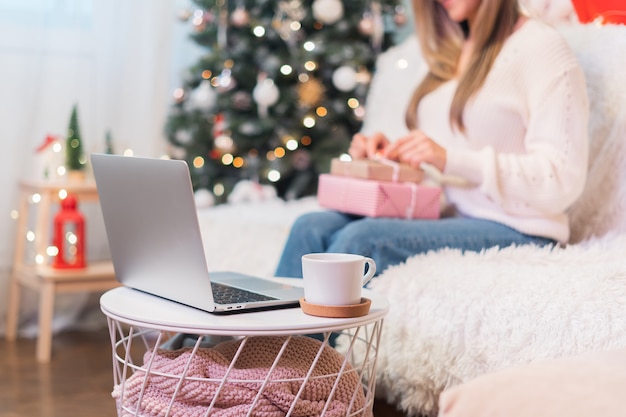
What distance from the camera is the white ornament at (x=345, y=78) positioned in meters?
2.74

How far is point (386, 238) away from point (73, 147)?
136cm

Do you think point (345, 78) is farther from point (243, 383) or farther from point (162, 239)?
point (243, 383)

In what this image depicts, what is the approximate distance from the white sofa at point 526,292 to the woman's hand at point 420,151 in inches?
9.0

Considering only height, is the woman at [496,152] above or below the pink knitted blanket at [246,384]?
above

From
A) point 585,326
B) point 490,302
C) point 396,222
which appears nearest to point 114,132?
point 396,222

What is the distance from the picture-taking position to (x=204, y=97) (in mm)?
2764

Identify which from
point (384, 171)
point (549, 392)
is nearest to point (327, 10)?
point (384, 171)

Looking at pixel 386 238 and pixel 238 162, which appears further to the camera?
pixel 238 162

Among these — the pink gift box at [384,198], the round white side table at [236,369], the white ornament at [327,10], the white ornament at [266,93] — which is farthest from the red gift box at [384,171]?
the white ornament at [327,10]

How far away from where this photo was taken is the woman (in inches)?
68.3

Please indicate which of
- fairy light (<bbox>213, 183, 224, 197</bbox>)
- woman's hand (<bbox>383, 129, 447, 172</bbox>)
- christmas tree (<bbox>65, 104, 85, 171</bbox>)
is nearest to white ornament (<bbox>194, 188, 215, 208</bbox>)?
fairy light (<bbox>213, 183, 224, 197</bbox>)

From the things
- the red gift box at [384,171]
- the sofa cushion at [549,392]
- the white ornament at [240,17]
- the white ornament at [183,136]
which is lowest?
the white ornament at [183,136]

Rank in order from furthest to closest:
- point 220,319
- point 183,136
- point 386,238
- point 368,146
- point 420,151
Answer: point 183,136, point 368,146, point 420,151, point 386,238, point 220,319

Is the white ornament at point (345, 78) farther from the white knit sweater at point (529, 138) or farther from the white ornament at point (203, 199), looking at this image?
the white knit sweater at point (529, 138)
